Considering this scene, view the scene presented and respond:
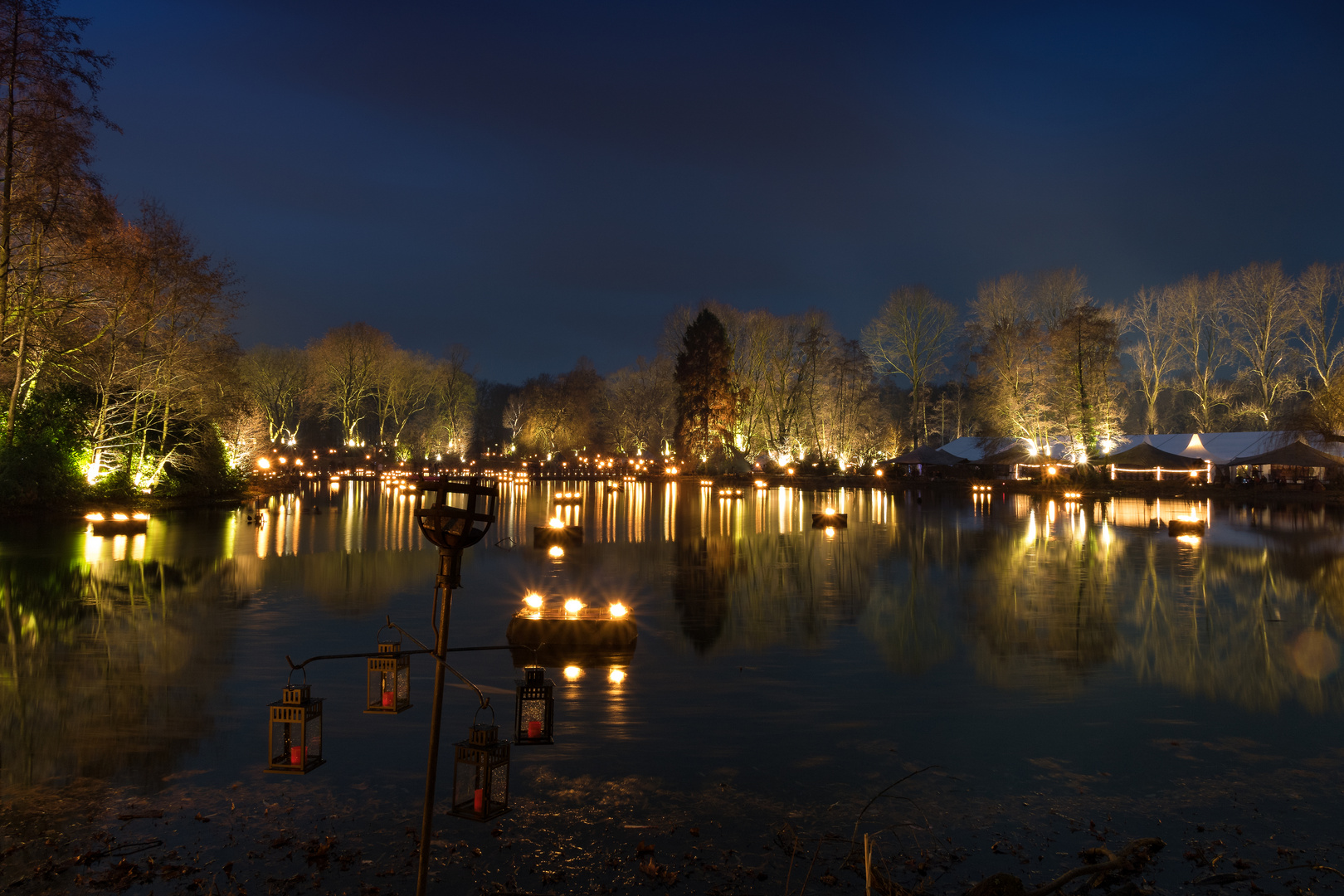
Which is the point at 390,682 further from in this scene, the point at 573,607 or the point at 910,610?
the point at 910,610

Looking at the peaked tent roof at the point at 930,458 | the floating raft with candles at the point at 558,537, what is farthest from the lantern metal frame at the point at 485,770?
the peaked tent roof at the point at 930,458

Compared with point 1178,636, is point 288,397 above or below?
above

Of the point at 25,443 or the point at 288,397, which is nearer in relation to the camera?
the point at 25,443

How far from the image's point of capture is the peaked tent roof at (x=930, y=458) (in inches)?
2566

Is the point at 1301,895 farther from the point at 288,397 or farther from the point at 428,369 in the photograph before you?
the point at 428,369

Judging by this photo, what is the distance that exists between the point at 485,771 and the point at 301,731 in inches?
59.0

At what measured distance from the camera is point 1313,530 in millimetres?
29234

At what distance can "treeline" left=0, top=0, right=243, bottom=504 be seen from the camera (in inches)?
995

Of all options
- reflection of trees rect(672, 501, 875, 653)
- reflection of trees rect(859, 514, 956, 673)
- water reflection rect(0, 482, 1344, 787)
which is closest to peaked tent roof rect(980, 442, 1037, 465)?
water reflection rect(0, 482, 1344, 787)

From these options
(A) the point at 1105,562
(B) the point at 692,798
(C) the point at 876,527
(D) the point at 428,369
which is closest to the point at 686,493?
(C) the point at 876,527

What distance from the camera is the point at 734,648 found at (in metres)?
12.0

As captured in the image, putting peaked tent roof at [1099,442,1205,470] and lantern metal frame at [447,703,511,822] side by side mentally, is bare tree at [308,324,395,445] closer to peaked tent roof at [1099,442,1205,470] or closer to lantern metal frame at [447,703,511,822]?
peaked tent roof at [1099,442,1205,470]

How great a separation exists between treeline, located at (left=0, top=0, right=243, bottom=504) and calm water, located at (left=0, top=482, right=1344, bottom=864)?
6.47 metres

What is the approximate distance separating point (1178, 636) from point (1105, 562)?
28.4 ft
